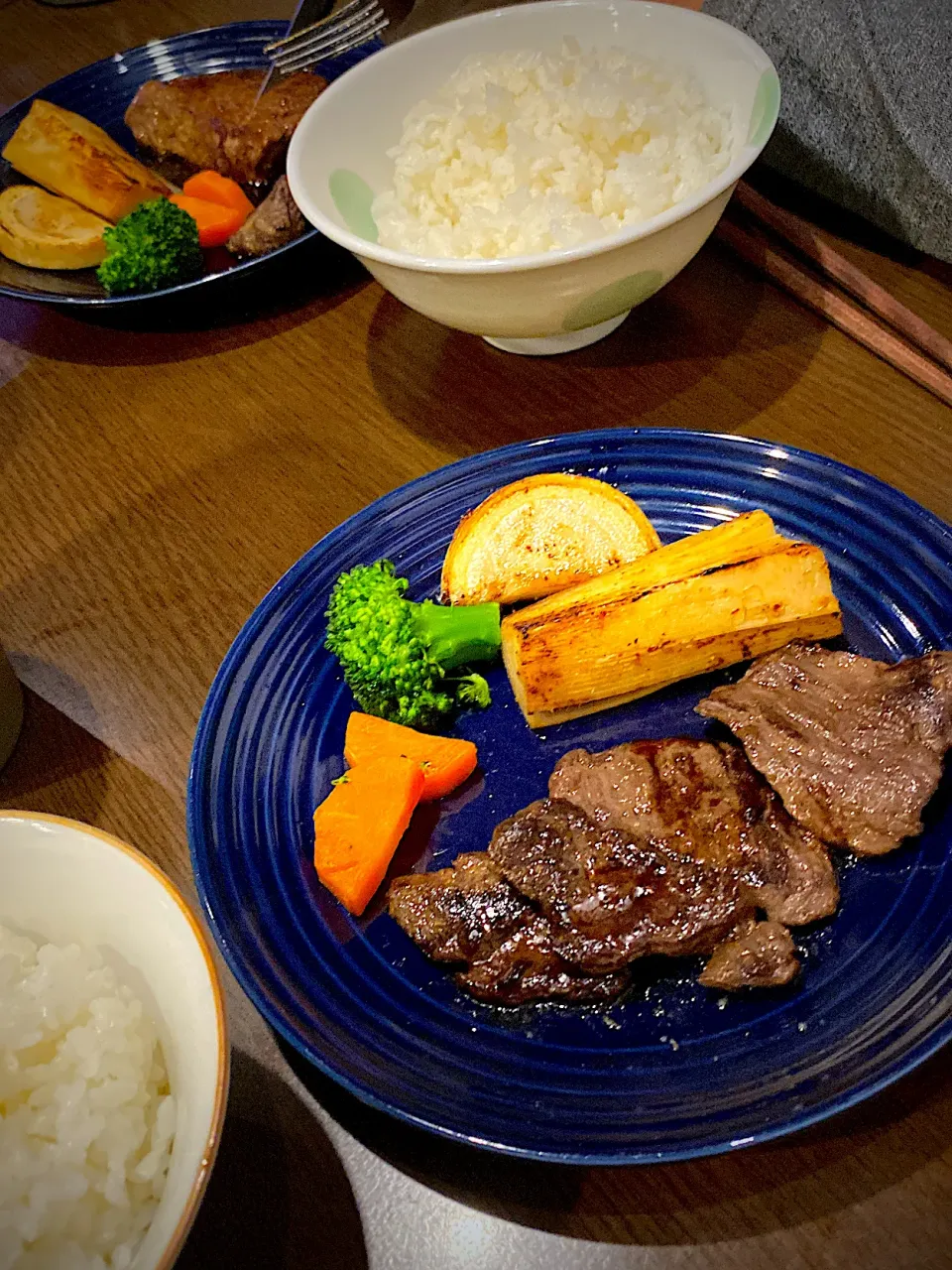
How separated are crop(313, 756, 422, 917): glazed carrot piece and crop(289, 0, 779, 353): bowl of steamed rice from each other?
3.57 feet

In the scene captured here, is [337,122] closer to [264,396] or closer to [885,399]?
[264,396]

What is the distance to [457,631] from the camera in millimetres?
1954

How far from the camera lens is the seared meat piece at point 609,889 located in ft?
5.02

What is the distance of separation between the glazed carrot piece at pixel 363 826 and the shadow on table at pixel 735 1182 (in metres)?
0.47

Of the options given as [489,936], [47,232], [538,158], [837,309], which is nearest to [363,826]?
[489,936]

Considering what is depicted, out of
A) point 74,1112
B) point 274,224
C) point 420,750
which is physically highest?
point 274,224

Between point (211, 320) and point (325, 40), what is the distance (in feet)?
3.62

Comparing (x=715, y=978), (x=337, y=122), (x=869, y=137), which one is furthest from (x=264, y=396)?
(x=715, y=978)

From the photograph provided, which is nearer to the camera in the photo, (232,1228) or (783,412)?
(232,1228)

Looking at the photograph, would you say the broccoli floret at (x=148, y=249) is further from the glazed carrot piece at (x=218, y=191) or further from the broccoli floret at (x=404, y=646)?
the broccoli floret at (x=404, y=646)

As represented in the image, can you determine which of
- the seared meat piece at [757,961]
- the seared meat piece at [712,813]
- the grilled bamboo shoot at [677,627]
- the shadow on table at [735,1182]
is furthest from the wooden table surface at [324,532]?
the grilled bamboo shoot at [677,627]

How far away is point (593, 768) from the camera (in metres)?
1.71

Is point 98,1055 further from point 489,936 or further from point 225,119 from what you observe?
point 225,119

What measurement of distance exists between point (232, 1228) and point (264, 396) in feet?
6.74
